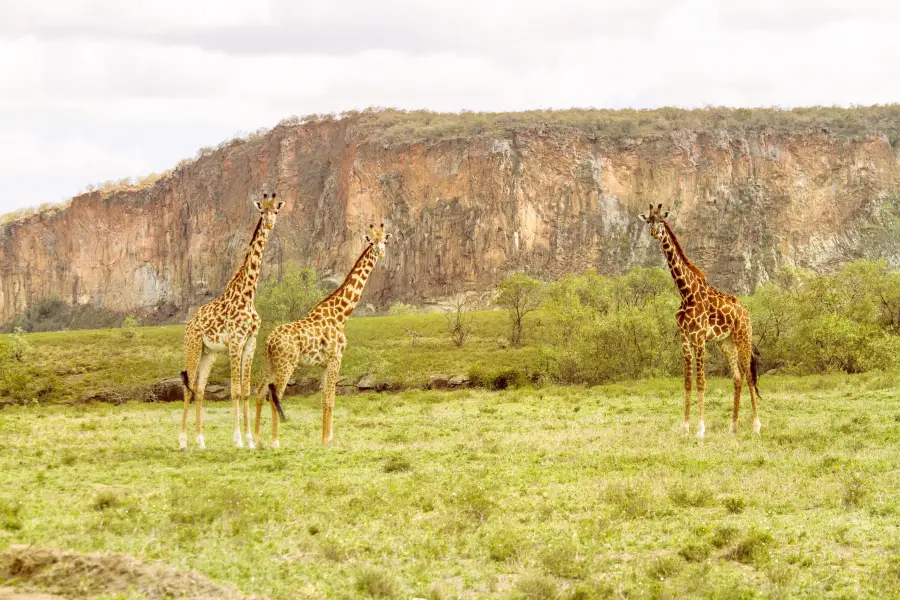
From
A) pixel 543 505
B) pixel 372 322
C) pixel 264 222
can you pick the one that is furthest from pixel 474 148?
pixel 543 505

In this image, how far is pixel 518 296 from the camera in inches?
2534

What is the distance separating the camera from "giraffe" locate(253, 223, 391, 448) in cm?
1958

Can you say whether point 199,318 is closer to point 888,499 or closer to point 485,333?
point 888,499

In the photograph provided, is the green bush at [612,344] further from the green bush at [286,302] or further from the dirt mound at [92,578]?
the dirt mound at [92,578]

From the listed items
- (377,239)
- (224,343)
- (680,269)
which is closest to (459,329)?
(680,269)

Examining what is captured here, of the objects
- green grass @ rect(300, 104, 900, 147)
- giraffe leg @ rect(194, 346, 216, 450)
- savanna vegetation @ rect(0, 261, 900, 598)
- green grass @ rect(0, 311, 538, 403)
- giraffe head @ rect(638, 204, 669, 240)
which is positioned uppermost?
green grass @ rect(300, 104, 900, 147)

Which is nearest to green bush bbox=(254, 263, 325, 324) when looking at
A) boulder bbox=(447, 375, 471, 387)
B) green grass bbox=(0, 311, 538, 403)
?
green grass bbox=(0, 311, 538, 403)

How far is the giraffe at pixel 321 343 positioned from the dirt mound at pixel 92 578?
10.1 metres

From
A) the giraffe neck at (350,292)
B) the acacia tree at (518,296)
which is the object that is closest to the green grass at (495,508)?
the giraffe neck at (350,292)

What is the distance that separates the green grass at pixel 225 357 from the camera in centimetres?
4950

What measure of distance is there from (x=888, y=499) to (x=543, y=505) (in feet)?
16.0

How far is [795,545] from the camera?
1070cm

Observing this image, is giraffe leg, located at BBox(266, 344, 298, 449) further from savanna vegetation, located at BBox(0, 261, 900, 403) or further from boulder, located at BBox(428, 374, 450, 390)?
boulder, located at BBox(428, 374, 450, 390)

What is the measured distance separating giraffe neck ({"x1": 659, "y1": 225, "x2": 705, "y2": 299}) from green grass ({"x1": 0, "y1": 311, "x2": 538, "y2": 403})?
82.3 feet
